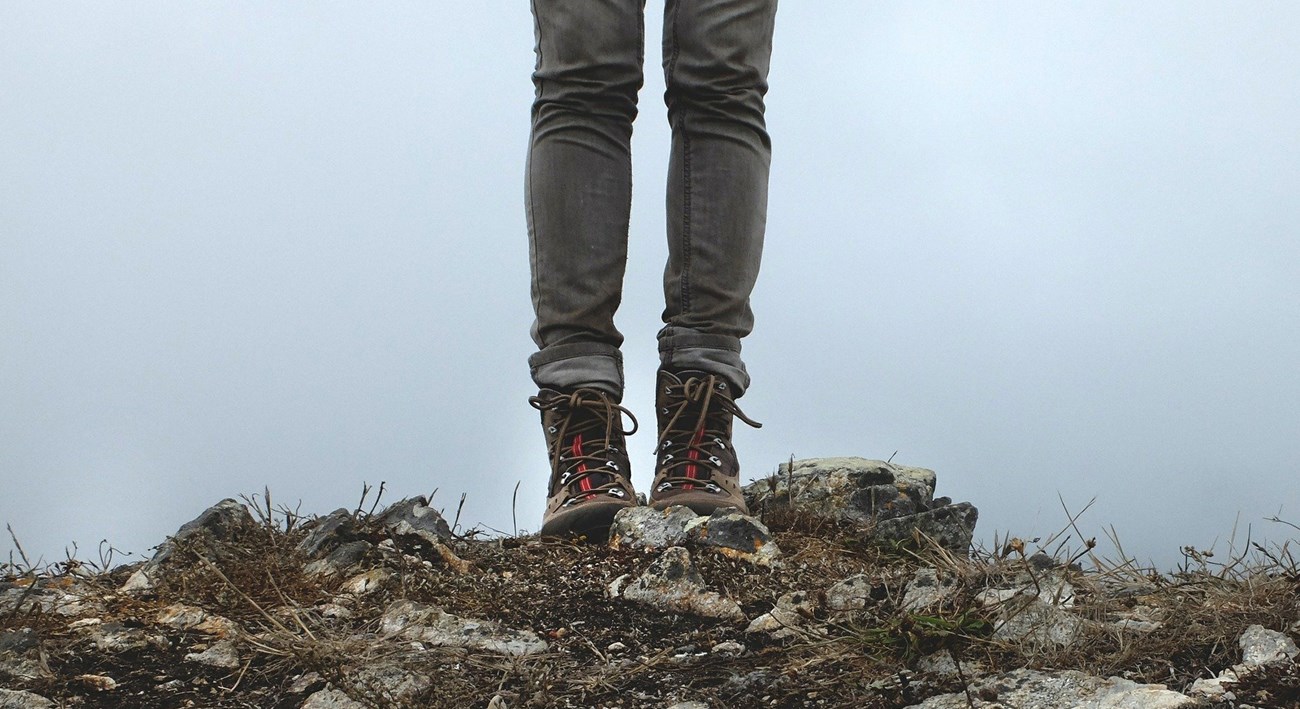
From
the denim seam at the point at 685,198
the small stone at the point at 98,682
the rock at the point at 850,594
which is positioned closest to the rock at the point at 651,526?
the rock at the point at 850,594

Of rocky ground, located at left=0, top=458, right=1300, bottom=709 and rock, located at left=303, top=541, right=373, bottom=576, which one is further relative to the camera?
rock, located at left=303, top=541, right=373, bottom=576

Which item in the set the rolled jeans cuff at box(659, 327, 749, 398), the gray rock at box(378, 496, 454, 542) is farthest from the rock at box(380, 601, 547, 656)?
the rolled jeans cuff at box(659, 327, 749, 398)

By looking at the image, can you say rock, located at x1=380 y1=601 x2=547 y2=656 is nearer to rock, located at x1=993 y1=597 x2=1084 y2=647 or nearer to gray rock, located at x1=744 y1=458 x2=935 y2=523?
rock, located at x1=993 y1=597 x2=1084 y2=647

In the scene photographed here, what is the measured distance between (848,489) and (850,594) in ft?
4.21

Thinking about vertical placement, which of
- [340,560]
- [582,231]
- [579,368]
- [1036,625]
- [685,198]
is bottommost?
[1036,625]

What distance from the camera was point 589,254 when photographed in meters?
3.04

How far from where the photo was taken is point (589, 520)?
2.95 meters

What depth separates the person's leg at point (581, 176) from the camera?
296cm

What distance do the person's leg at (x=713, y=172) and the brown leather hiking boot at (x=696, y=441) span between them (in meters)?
0.06

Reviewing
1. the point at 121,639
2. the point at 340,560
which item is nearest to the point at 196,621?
the point at 121,639

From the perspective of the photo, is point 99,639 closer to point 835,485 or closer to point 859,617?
point 859,617

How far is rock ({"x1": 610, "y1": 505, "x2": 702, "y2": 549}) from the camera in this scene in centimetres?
276

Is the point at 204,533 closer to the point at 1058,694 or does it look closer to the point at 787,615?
the point at 787,615

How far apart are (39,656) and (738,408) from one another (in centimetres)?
188
